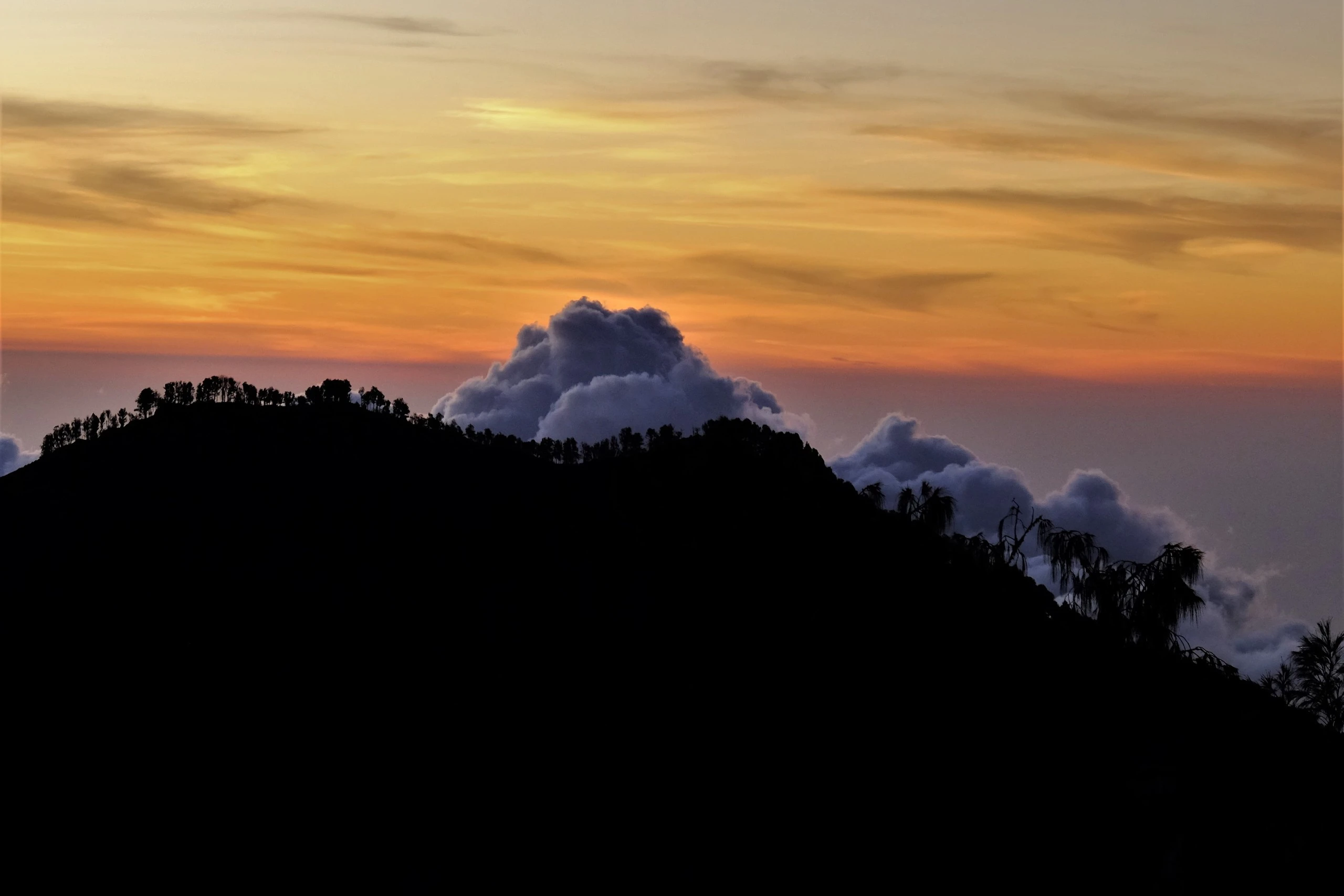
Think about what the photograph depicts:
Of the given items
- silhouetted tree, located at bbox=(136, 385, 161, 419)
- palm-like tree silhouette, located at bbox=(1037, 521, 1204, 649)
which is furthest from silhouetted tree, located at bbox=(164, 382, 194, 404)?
palm-like tree silhouette, located at bbox=(1037, 521, 1204, 649)

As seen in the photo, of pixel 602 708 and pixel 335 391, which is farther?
pixel 335 391

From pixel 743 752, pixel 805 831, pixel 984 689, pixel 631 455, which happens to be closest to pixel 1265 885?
pixel 984 689

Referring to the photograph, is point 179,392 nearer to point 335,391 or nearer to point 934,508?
point 335,391

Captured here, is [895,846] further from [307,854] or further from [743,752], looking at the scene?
[307,854]

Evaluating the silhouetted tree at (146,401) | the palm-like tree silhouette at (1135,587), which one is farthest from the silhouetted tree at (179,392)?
the palm-like tree silhouette at (1135,587)

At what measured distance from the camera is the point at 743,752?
243 ft

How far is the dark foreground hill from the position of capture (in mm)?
68688

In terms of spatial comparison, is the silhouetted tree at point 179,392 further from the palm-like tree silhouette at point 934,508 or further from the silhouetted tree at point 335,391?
the palm-like tree silhouette at point 934,508

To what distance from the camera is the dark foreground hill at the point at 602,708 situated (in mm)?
68688

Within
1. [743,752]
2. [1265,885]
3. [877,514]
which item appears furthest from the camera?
[877,514]

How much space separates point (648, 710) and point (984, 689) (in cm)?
2125

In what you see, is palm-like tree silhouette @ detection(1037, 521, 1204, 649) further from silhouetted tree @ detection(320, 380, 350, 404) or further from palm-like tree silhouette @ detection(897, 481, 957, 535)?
silhouetted tree @ detection(320, 380, 350, 404)

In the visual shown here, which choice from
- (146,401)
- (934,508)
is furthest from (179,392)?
(934,508)

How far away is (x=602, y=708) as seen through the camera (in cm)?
7788
